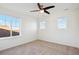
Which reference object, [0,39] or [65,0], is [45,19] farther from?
[65,0]

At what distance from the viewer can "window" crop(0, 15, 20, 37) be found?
3915 millimetres

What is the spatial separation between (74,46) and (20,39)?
136 inches

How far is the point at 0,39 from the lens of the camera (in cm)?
359

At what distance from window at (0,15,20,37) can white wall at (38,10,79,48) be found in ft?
7.90

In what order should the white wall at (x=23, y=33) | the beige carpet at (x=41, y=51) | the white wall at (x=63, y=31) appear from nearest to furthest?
the beige carpet at (x=41, y=51)
the white wall at (x=23, y=33)
the white wall at (x=63, y=31)

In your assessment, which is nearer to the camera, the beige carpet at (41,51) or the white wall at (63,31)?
the beige carpet at (41,51)

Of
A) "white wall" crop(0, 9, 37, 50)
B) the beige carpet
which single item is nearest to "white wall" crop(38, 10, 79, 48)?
the beige carpet

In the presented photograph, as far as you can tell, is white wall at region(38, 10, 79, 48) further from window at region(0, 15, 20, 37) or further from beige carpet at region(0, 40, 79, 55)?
window at region(0, 15, 20, 37)

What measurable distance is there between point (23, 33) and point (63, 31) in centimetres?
281

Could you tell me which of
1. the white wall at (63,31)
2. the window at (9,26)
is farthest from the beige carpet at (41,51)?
the window at (9,26)

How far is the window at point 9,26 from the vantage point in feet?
12.8

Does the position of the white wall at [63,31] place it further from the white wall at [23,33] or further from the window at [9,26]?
the window at [9,26]

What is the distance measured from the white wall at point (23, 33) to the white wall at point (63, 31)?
0.91 m
